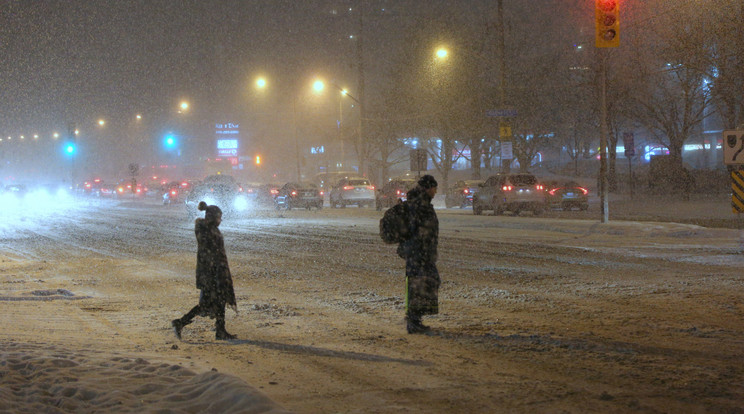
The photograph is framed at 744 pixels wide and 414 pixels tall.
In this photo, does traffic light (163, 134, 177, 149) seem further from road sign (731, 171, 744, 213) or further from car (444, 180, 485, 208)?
road sign (731, 171, 744, 213)

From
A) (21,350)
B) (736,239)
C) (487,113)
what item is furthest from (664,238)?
(21,350)

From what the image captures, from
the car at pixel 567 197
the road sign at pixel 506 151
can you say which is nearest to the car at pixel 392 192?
the road sign at pixel 506 151

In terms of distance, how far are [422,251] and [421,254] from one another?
0.04 metres

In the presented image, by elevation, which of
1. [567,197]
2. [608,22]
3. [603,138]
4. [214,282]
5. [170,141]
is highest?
[170,141]

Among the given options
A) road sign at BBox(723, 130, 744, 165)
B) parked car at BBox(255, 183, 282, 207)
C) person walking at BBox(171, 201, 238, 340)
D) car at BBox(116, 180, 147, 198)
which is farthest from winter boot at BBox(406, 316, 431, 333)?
car at BBox(116, 180, 147, 198)

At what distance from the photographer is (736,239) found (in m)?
17.9

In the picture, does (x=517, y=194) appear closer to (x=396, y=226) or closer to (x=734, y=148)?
(x=734, y=148)

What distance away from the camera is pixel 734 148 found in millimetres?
16938

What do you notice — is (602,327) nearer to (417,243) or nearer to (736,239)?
(417,243)

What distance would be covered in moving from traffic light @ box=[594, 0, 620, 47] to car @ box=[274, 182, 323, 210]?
83.2ft


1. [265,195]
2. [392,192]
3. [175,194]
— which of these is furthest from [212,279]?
[175,194]

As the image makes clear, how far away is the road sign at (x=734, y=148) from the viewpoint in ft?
55.4

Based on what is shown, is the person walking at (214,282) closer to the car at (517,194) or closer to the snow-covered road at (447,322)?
the snow-covered road at (447,322)

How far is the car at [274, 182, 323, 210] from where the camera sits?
1641 inches
